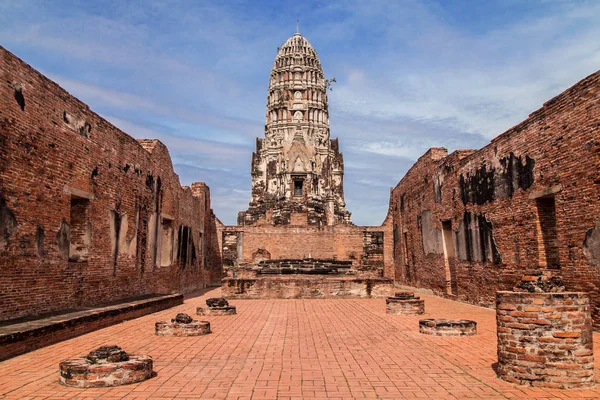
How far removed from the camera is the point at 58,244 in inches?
351

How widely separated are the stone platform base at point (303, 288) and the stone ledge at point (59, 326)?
14.3ft

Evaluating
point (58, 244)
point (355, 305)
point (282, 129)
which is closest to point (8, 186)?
point (58, 244)

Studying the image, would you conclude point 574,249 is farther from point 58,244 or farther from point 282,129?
point 282,129

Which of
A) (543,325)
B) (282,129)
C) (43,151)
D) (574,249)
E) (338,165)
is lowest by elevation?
(543,325)

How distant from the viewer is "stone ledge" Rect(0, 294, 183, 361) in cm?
610

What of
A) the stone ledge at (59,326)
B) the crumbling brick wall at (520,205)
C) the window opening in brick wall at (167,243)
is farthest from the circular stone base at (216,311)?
the crumbling brick wall at (520,205)

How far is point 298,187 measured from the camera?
159 feet

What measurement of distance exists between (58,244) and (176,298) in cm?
497

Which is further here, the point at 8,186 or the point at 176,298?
the point at 176,298

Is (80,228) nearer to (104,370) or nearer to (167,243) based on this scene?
(104,370)

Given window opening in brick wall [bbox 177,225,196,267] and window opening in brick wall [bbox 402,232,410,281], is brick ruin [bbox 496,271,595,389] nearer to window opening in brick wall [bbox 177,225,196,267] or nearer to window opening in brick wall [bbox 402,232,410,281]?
window opening in brick wall [bbox 177,225,196,267]

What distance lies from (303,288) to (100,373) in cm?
1054

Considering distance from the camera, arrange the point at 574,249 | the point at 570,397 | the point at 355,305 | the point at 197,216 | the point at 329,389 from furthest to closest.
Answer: the point at 197,216 < the point at 355,305 < the point at 574,249 < the point at 329,389 < the point at 570,397

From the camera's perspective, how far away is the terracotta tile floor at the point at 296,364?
15.0ft
